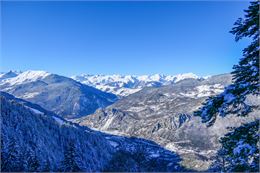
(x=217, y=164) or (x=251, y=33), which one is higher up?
(x=251, y=33)

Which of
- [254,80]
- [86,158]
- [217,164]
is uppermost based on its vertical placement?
[254,80]

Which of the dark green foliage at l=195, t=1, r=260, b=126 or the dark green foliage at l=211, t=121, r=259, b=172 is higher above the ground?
the dark green foliage at l=195, t=1, r=260, b=126

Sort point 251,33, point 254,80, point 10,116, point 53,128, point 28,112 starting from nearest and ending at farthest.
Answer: point 254,80
point 251,33
point 10,116
point 28,112
point 53,128

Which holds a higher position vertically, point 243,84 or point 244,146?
point 243,84

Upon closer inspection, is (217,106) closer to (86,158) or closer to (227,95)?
(227,95)

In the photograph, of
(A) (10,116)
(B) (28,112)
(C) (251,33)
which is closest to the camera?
(C) (251,33)

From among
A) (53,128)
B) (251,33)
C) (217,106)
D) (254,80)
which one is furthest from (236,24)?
(53,128)

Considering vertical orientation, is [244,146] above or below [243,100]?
below

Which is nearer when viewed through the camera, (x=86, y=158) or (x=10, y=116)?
(x=10, y=116)

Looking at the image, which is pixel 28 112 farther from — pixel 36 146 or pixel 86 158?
pixel 86 158

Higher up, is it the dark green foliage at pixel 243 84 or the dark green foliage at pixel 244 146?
the dark green foliage at pixel 243 84
